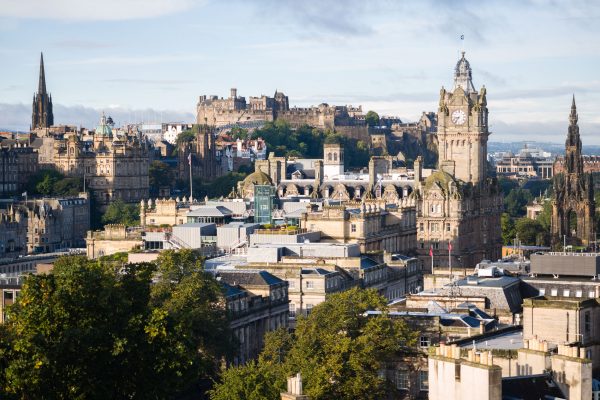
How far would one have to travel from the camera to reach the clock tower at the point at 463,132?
180 m

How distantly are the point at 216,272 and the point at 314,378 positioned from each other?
3505 centimetres

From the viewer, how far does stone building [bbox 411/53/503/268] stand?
166 metres

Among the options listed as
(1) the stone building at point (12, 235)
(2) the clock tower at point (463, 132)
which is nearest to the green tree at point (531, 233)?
(2) the clock tower at point (463, 132)

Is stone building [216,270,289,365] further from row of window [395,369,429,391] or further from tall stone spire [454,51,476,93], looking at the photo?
tall stone spire [454,51,476,93]

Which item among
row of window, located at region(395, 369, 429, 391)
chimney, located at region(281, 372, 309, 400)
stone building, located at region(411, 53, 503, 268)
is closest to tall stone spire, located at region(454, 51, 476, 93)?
stone building, located at region(411, 53, 503, 268)

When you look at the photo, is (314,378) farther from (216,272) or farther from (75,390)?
(216,272)

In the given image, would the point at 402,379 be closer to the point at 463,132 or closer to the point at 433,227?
the point at 433,227

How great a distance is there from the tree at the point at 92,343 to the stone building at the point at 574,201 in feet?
379

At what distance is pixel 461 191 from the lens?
556ft

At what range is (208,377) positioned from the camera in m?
87.5

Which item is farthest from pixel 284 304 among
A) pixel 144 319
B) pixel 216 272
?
pixel 144 319

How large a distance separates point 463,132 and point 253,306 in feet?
271

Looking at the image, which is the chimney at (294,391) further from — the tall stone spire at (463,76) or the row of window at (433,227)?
the tall stone spire at (463,76)

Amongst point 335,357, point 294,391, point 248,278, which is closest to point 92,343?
point 294,391
